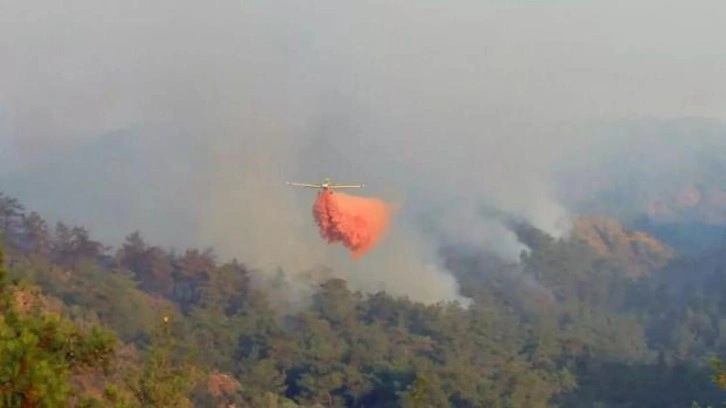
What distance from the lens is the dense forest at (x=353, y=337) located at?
64.8 meters

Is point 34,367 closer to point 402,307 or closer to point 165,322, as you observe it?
point 165,322

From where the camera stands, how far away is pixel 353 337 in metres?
82.3

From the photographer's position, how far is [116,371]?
161ft

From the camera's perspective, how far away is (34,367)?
58.4 feet

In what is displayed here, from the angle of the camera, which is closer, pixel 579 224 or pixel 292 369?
pixel 292 369

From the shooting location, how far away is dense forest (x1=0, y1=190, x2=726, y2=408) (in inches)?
2549

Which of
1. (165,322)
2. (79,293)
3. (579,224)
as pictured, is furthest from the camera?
(579,224)

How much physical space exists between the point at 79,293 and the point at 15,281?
59.9 metres

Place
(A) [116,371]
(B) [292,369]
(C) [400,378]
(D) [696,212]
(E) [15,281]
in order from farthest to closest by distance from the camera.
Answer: (D) [696,212], (B) [292,369], (C) [400,378], (A) [116,371], (E) [15,281]

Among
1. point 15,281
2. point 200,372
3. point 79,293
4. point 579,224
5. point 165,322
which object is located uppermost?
point 579,224

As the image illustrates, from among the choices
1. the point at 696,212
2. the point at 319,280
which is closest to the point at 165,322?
the point at 319,280

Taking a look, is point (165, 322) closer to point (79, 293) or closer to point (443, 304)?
point (79, 293)

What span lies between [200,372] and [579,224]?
4109 inches

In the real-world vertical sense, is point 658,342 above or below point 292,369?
above
